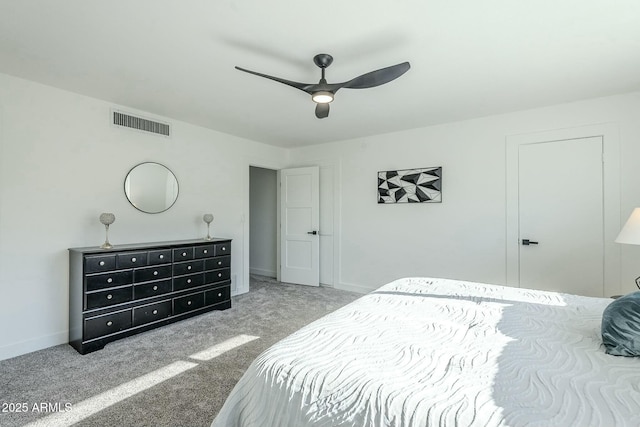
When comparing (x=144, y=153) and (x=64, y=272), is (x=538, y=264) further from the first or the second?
(x=64, y=272)

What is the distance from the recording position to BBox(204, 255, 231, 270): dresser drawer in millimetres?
3660

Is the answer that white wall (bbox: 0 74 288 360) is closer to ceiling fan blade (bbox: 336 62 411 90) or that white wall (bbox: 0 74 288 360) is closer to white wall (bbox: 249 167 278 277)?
white wall (bbox: 249 167 278 277)

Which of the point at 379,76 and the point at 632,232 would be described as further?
the point at 632,232

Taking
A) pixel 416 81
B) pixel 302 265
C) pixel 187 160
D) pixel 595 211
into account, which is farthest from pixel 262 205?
pixel 595 211

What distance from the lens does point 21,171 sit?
2699mm

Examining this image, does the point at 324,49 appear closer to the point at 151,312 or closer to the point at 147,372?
the point at 147,372

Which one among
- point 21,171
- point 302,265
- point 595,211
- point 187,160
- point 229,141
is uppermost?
point 229,141

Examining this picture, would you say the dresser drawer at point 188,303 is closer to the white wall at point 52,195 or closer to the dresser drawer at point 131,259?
the dresser drawer at point 131,259

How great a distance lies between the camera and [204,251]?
363 cm

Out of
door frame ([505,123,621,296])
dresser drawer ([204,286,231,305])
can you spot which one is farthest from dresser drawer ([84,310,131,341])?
door frame ([505,123,621,296])

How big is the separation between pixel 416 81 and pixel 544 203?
2.08m

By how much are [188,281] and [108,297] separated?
795mm

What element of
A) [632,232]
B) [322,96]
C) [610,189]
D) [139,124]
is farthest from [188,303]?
[610,189]

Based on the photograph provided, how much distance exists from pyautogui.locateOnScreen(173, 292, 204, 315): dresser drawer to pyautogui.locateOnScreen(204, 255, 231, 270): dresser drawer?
324mm
